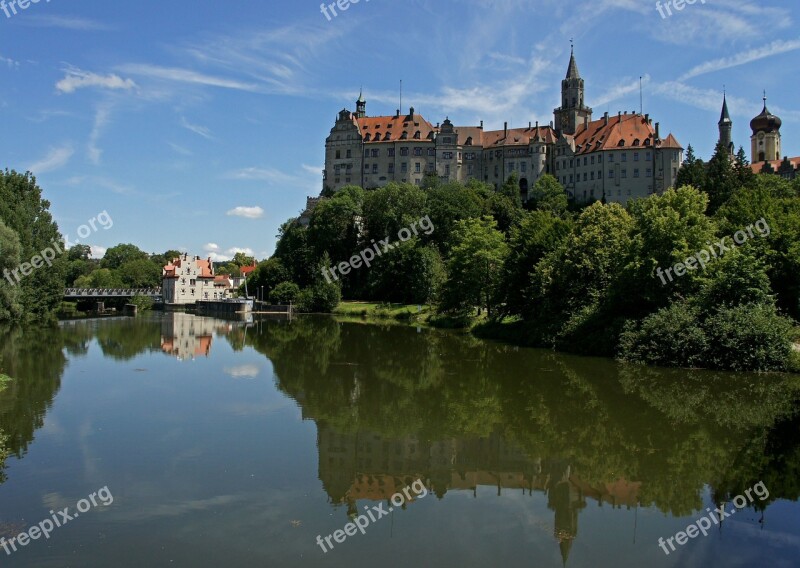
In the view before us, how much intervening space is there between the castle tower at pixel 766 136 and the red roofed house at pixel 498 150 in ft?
134

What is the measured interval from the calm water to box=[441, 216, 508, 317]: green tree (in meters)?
24.8

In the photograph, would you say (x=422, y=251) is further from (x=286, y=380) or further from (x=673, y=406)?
(x=673, y=406)

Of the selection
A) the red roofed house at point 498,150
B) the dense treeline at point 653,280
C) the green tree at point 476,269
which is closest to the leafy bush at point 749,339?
the dense treeline at point 653,280

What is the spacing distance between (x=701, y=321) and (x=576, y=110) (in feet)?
262

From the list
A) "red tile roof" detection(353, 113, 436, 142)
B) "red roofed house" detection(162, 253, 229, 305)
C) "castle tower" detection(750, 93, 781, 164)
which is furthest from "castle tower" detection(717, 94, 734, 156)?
"red roofed house" detection(162, 253, 229, 305)

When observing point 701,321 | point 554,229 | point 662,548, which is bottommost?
point 662,548

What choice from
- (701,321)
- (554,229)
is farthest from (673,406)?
(554,229)

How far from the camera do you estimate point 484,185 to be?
9594 cm

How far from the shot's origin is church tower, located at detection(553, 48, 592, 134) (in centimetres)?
10488

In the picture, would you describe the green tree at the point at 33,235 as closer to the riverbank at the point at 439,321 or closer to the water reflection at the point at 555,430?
the riverbank at the point at 439,321

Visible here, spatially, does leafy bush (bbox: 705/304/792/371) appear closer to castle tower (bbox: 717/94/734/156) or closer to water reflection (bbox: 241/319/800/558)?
water reflection (bbox: 241/319/800/558)

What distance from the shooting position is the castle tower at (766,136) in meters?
123

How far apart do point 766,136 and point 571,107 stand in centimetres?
4408

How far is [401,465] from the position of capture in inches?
587
